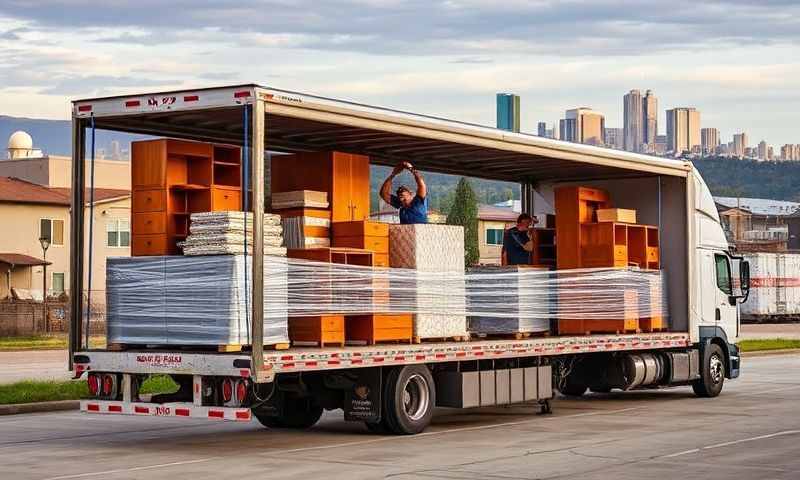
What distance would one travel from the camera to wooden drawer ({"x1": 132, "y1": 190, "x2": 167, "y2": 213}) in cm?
1552

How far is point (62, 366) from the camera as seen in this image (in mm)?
33594

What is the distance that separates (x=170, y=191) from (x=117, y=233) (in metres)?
54.1

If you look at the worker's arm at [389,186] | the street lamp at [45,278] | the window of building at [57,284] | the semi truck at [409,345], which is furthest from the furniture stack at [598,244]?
the window of building at [57,284]

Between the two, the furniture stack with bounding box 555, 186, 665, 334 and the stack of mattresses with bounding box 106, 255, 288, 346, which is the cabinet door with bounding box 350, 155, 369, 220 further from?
the furniture stack with bounding box 555, 186, 665, 334

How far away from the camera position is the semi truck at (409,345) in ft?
47.8

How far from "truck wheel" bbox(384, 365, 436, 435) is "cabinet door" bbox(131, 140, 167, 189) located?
345 centimetres

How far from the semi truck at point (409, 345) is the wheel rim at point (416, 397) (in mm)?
17

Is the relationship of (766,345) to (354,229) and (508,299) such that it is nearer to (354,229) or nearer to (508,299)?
(508,299)

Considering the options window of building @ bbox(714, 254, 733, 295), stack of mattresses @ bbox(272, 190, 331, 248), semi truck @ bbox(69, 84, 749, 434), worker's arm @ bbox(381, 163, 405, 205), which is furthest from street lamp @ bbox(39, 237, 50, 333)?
stack of mattresses @ bbox(272, 190, 331, 248)

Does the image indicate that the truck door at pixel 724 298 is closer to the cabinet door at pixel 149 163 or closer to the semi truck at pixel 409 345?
the semi truck at pixel 409 345

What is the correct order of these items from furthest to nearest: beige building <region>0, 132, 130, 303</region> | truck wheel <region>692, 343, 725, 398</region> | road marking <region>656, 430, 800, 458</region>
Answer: beige building <region>0, 132, 130, 303</region>, truck wheel <region>692, 343, 725, 398</region>, road marking <region>656, 430, 800, 458</region>

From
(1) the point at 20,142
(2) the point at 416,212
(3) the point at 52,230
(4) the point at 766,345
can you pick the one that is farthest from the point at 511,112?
(1) the point at 20,142

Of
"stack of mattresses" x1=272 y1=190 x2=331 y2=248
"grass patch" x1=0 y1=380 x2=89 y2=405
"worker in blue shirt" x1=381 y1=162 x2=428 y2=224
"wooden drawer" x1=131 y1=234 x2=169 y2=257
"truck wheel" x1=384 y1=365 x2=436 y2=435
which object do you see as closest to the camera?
"wooden drawer" x1=131 y1=234 x2=169 y2=257

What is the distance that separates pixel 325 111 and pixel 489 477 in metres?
4.42
